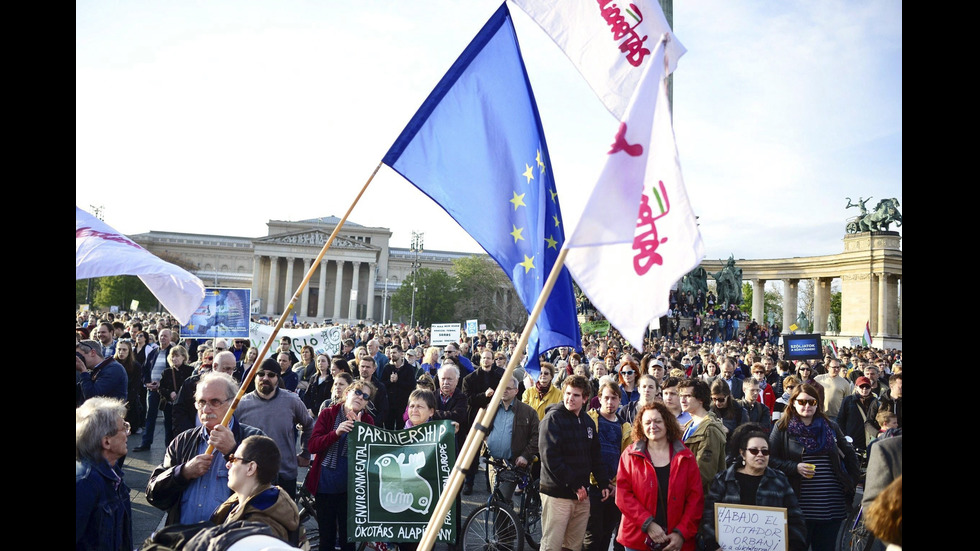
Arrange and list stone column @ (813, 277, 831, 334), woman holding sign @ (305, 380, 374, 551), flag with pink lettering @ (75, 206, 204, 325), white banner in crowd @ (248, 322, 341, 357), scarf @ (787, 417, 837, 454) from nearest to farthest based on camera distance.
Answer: flag with pink lettering @ (75, 206, 204, 325) → woman holding sign @ (305, 380, 374, 551) → scarf @ (787, 417, 837, 454) → white banner in crowd @ (248, 322, 341, 357) → stone column @ (813, 277, 831, 334)

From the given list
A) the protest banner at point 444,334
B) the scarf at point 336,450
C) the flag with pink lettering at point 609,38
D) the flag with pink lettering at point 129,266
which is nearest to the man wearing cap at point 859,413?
the scarf at point 336,450

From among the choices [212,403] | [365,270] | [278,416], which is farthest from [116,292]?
[212,403]

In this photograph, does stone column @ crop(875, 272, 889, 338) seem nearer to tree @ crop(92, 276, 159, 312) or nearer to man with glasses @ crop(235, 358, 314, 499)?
man with glasses @ crop(235, 358, 314, 499)

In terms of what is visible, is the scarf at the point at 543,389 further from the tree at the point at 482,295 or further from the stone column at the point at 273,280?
the stone column at the point at 273,280

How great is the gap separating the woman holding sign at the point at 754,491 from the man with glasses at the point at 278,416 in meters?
3.17

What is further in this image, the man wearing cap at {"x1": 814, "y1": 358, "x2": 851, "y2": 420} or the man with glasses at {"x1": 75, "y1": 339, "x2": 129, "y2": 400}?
the man wearing cap at {"x1": 814, "y1": 358, "x2": 851, "y2": 420}

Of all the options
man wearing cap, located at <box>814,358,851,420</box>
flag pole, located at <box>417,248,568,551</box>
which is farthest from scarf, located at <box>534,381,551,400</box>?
flag pole, located at <box>417,248,568,551</box>

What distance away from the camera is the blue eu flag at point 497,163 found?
4789mm

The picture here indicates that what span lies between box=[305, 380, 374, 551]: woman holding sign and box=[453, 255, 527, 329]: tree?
246 ft

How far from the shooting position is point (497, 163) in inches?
196

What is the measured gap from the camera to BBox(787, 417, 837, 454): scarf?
5.79m

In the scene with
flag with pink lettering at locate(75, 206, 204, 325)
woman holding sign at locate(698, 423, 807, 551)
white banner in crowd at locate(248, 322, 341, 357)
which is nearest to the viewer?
flag with pink lettering at locate(75, 206, 204, 325)

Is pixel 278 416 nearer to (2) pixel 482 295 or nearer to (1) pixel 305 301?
(2) pixel 482 295

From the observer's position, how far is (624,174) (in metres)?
3.22
